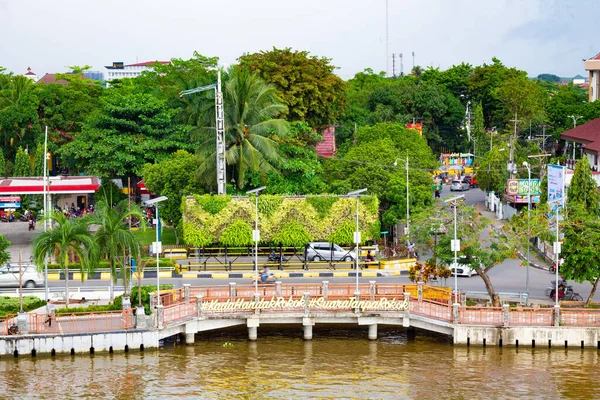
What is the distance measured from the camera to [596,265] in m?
48.7

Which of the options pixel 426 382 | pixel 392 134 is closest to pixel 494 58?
pixel 392 134

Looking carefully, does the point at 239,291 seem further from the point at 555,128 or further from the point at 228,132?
the point at 555,128

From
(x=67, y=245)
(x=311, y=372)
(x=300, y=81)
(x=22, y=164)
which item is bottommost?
(x=311, y=372)

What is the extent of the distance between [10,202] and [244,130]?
2684cm

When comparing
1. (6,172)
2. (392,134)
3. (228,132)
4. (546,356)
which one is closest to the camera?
(546,356)

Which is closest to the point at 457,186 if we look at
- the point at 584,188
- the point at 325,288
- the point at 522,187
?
the point at 522,187

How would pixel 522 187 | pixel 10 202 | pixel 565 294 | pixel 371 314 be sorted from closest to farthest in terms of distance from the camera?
pixel 371 314
pixel 565 294
pixel 522 187
pixel 10 202

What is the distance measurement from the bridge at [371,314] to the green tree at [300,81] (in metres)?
35.2

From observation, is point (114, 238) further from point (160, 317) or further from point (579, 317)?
point (579, 317)

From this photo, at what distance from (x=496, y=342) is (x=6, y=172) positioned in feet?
211

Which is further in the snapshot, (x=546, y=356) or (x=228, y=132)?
(x=228, y=132)

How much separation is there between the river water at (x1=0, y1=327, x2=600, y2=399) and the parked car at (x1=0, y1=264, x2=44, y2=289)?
12.7 metres

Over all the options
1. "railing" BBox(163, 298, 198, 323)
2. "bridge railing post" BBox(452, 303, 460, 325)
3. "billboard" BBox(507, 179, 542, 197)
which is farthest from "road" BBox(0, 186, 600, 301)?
"billboard" BBox(507, 179, 542, 197)

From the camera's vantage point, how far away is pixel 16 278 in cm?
5534
